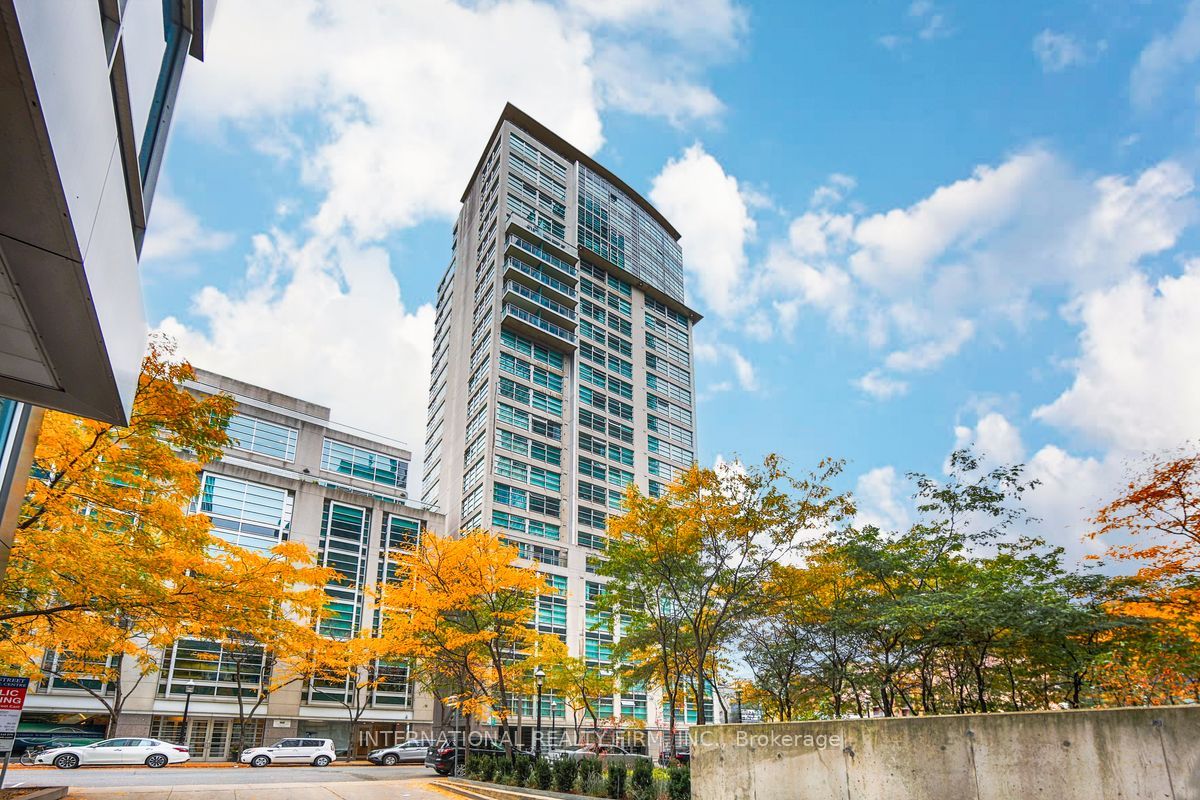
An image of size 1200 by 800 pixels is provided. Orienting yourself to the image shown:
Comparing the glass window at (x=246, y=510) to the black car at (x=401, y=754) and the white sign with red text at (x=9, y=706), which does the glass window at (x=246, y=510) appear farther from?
the white sign with red text at (x=9, y=706)

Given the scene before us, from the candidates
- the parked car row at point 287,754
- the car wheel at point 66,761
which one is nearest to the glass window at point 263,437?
the parked car row at point 287,754

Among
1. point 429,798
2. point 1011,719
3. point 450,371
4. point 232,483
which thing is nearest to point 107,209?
point 1011,719

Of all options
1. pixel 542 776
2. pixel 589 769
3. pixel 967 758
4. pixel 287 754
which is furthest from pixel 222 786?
pixel 967 758

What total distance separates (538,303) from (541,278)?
3.46m

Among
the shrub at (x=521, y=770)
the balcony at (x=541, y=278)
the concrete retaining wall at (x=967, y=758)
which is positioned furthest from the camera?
the balcony at (x=541, y=278)

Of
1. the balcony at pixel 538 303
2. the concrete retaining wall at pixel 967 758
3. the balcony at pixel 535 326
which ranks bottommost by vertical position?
the concrete retaining wall at pixel 967 758

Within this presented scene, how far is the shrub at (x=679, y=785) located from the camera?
14.3 m

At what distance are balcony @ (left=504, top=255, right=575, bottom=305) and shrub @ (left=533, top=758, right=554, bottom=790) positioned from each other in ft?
164

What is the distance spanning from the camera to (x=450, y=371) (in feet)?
239

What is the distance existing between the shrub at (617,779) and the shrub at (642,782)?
40cm

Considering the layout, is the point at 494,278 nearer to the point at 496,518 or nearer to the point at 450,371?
the point at 450,371

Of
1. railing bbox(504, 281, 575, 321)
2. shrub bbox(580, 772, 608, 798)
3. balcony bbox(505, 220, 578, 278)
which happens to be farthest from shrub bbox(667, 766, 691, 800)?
balcony bbox(505, 220, 578, 278)

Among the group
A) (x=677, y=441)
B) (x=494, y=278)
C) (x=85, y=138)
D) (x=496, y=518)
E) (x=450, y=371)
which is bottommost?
(x=85, y=138)

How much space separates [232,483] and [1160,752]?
49.7m
